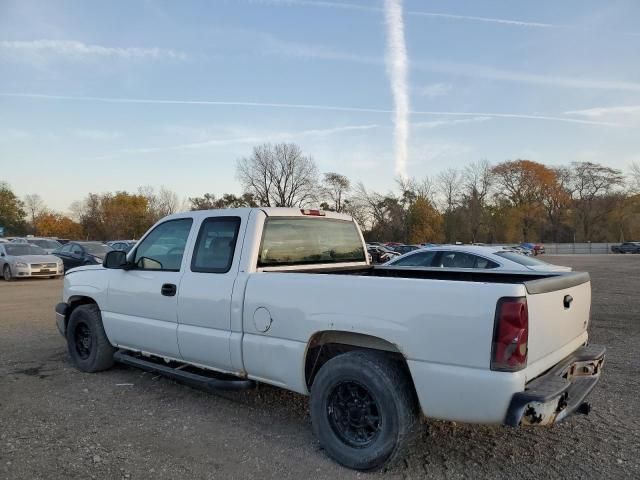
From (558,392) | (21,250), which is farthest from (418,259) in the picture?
(21,250)

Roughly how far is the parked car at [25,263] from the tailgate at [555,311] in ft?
67.7

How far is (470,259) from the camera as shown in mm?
10188

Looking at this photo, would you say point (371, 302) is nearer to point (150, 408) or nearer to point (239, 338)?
point (239, 338)

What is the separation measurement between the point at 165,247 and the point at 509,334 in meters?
3.58

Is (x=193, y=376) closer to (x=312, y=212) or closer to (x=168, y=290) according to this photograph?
(x=168, y=290)

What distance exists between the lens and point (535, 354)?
322 centimetres

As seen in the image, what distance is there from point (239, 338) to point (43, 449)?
1714mm

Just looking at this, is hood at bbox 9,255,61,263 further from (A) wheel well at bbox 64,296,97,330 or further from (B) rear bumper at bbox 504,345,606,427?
(B) rear bumper at bbox 504,345,606,427

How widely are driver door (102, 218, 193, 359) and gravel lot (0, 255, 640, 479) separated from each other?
60 centimetres

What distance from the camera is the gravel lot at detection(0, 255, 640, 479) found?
11.7 feet

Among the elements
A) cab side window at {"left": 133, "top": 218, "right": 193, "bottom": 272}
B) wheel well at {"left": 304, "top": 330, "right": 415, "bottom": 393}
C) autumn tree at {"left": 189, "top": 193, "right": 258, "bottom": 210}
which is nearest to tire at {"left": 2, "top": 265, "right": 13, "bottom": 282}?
cab side window at {"left": 133, "top": 218, "right": 193, "bottom": 272}

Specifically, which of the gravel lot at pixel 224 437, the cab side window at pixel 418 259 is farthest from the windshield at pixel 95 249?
the gravel lot at pixel 224 437

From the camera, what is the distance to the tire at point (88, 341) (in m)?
5.88

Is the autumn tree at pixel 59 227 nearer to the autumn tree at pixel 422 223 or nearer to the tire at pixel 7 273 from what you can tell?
the autumn tree at pixel 422 223
